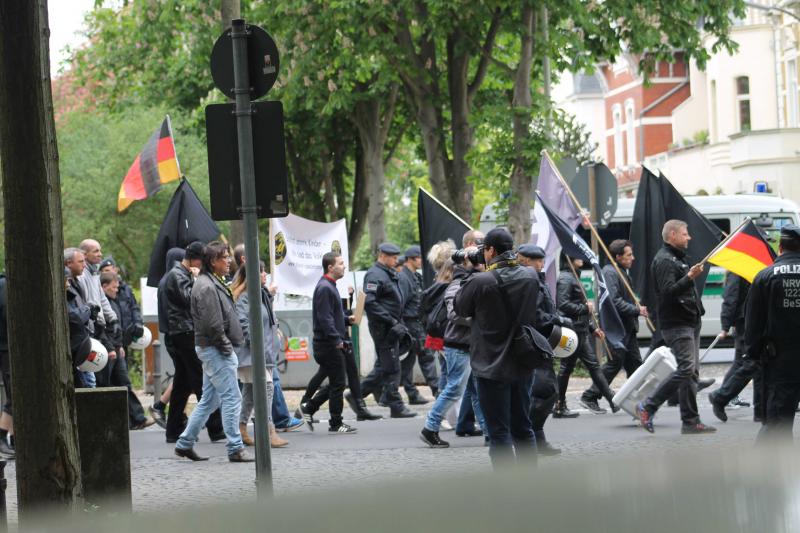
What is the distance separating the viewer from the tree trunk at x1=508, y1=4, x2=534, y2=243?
21156mm

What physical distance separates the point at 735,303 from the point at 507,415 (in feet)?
17.9

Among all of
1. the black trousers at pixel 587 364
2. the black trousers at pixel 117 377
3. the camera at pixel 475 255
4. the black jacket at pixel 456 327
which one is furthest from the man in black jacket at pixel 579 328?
the black trousers at pixel 117 377

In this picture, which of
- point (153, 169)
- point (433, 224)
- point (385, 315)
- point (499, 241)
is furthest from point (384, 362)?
point (499, 241)

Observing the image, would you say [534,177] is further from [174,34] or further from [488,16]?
[174,34]

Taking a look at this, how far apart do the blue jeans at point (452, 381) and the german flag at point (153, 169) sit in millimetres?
5593

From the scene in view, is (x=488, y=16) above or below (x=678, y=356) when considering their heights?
above

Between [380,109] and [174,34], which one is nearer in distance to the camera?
[174,34]

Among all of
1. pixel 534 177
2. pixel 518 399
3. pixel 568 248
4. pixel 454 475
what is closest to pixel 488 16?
pixel 534 177

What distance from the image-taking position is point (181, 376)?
12195 mm

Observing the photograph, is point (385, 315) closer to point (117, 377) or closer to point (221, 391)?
point (117, 377)

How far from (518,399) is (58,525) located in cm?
682

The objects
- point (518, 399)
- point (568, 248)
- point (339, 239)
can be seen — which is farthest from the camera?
point (339, 239)

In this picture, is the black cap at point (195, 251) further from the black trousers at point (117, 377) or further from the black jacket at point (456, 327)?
the black jacket at point (456, 327)

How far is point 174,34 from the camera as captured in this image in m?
28.7
